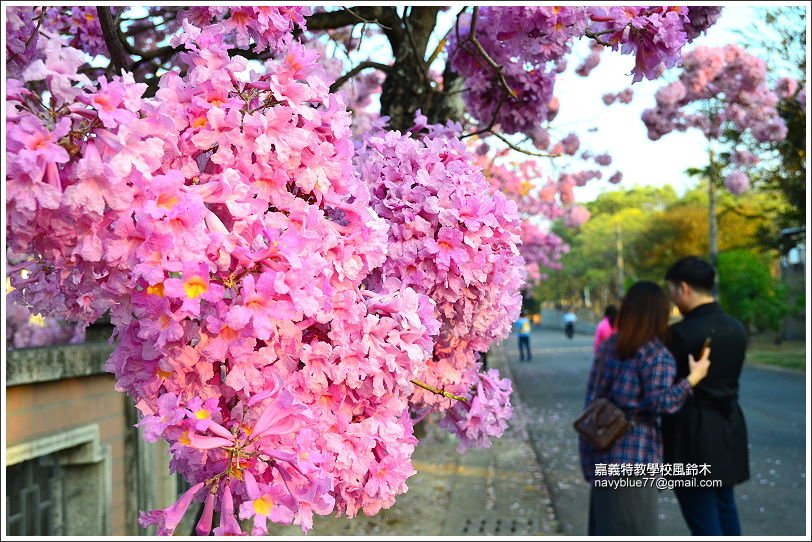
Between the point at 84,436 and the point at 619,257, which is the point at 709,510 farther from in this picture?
the point at 619,257

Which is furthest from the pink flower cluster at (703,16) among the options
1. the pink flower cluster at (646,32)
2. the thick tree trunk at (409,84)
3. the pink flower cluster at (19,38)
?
the pink flower cluster at (19,38)

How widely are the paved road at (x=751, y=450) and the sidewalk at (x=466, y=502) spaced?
25 cm

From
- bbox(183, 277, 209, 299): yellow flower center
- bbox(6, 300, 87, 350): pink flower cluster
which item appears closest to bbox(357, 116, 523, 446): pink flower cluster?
bbox(183, 277, 209, 299): yellow flower center

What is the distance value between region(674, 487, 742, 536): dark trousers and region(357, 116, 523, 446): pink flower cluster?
3.53 metres

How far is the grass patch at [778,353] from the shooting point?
24.1m

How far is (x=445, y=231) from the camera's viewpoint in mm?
2143

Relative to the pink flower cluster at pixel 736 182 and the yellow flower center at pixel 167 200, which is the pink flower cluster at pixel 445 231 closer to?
the yellow flower center at pixel 167 200

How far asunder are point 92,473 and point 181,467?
14.9 feet

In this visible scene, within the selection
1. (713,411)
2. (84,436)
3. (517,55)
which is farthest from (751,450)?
(517,55)

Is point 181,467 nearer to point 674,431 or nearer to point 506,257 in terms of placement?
point 506,257

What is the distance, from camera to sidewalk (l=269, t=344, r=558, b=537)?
7676 millimetres

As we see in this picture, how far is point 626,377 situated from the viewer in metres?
5.23

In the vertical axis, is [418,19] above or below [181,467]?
above

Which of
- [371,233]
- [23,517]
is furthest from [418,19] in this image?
[23,517]
